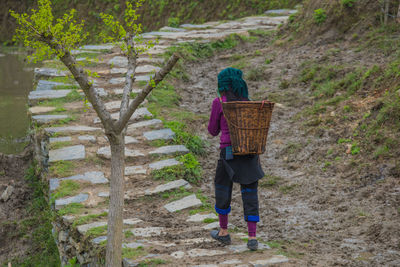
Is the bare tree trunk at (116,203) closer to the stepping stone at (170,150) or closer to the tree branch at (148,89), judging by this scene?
the tree branch at (148,89)

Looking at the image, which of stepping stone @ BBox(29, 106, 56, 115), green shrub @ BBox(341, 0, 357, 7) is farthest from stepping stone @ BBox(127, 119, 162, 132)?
green shrub @ BBox(341, 0, 357, 7)

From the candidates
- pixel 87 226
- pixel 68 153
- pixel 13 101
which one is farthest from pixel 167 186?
pixel 13 101

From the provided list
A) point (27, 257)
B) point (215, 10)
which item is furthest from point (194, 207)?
point (215, 10)

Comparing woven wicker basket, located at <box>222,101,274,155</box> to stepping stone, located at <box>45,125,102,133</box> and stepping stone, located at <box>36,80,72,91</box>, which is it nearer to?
stepping stone, located at <box>45,125,102,133</box>

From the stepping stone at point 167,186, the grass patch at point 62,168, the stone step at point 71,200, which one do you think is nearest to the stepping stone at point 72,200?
the stone step at point 71,200

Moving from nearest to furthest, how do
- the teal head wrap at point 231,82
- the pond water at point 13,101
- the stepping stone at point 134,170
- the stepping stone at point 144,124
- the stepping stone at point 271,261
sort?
the stepping stone at point 271,261, the teal head wrap at point 231,82, the stepping stone at point 134,170, the stepping stone at point 144,124, the pond water at point 13,101

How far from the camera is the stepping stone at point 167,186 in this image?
201 inches

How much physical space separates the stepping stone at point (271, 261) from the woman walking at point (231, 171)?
0.27 meters

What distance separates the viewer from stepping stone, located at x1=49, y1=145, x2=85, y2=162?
5590 millimetres

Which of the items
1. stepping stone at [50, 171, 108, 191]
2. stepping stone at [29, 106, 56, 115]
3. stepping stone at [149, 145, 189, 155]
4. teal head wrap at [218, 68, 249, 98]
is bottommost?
stepping stone at [50, 171, 108, 191]

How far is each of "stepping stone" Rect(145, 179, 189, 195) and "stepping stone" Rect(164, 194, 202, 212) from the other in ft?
0.87

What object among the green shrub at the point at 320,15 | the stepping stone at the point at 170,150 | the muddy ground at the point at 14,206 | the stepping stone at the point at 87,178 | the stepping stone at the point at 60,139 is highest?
the green shrub at the point at 320,15

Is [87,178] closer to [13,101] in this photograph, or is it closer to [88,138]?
[88,138]

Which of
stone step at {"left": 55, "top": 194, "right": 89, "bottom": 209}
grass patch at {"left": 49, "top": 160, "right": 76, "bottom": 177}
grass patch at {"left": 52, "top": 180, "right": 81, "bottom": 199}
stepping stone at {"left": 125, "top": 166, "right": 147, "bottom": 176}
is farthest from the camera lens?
stepping stone at {"left": 125, "top": 166, "right": 147, "bottom": 176}
